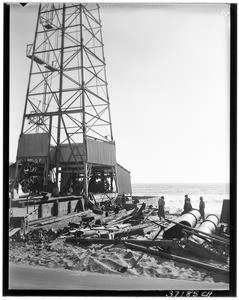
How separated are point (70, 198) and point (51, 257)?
2962 mm

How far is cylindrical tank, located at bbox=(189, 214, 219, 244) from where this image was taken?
10071mm

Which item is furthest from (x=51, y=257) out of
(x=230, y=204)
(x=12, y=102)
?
(x=230, y=204)

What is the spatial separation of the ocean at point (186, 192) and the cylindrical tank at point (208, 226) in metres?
0.24

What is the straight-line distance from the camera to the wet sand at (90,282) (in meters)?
9.55

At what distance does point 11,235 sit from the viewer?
10.2 meters

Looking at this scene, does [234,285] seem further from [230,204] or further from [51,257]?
[51,257]

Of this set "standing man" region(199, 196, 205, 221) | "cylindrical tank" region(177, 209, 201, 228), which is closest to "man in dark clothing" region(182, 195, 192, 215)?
"cylindrical tank" region(177, 209, 201, 228)

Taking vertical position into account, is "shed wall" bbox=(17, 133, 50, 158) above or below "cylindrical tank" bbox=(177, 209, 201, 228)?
above

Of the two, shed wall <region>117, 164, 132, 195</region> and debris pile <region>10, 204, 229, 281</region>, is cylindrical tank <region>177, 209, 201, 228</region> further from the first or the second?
shed wall <region>117, 164, 132, 195</region>

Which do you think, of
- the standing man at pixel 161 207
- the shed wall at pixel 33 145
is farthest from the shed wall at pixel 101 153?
the standing man at pixel 161 207

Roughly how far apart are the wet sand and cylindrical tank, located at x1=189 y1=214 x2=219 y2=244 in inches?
52.1

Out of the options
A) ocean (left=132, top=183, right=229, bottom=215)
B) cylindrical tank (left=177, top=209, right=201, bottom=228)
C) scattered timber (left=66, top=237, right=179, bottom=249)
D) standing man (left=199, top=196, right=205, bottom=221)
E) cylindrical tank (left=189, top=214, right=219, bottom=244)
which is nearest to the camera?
scattered timber (left=66, top=237, right=179, bottom=249)

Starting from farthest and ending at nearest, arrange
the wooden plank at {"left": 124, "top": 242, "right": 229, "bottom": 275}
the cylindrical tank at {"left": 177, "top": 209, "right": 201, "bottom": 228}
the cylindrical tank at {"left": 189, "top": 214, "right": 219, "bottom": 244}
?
the cylindrical tank at {"left": 177, "top": 209, "right": 201, "bottom": 228}, the cylindrical tank at {"left": 189, "top": 214, "right": 219, "bottom": 244}, the wooden plank at {"left": 124, "top": 242, "right": 229, "bottom": 275}

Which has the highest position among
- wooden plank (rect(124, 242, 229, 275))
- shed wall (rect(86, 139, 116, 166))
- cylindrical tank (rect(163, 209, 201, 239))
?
shed wall (rect(86, 139, 116, 166))
